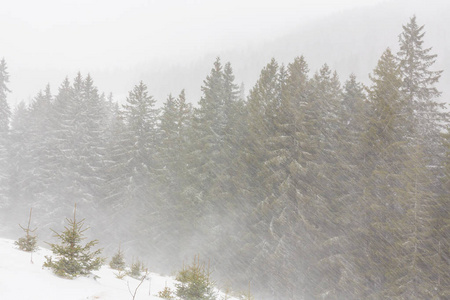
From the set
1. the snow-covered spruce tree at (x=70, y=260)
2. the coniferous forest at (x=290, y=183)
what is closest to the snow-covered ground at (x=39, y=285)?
the snow-covered spruce tree at (x=70, y=260)

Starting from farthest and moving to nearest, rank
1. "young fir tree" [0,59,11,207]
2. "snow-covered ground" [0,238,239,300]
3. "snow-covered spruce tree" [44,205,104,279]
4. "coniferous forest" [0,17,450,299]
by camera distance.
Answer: "young fir tree" [0,59,11,207] < "coniferous forest" [0,17,450,299] < "snow-covered spruce tree" [44,205,104,279] < "snow-covered ground" [0,238,239,300]

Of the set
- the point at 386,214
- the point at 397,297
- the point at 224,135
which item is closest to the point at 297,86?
the point at 224,135

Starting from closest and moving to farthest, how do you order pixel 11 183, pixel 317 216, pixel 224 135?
pixel 317 216, pixel 224 135, pixel 11 183

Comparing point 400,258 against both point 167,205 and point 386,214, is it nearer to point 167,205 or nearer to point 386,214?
point 386,214

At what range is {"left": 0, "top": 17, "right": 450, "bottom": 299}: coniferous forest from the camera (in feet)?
51.0

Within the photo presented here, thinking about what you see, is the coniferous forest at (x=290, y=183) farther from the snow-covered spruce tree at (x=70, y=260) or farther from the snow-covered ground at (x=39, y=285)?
the snow-covered ground at (x=39, y=285)

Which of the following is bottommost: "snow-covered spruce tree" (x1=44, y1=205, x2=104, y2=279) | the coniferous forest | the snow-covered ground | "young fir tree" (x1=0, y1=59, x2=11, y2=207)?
the snow-covered ground

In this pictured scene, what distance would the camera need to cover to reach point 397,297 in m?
14.2

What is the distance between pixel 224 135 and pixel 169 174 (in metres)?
6.88

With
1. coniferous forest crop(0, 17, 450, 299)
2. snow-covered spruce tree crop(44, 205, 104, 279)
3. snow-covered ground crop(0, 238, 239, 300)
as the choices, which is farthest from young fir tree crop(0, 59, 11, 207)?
snow-covered spruce tree crop(44, 205, 104, 279)

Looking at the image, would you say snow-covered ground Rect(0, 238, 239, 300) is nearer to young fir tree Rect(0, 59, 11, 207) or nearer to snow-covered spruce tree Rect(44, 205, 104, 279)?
snow-covered spruce tree Rect(44, 205, 104, 279)

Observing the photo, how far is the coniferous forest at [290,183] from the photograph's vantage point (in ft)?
51.0

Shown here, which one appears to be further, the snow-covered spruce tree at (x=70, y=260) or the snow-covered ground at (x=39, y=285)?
the snow-covered spruce tree at (x=70, y=260)

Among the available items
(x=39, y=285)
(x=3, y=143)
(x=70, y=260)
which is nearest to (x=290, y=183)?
(x=70, y=260)
